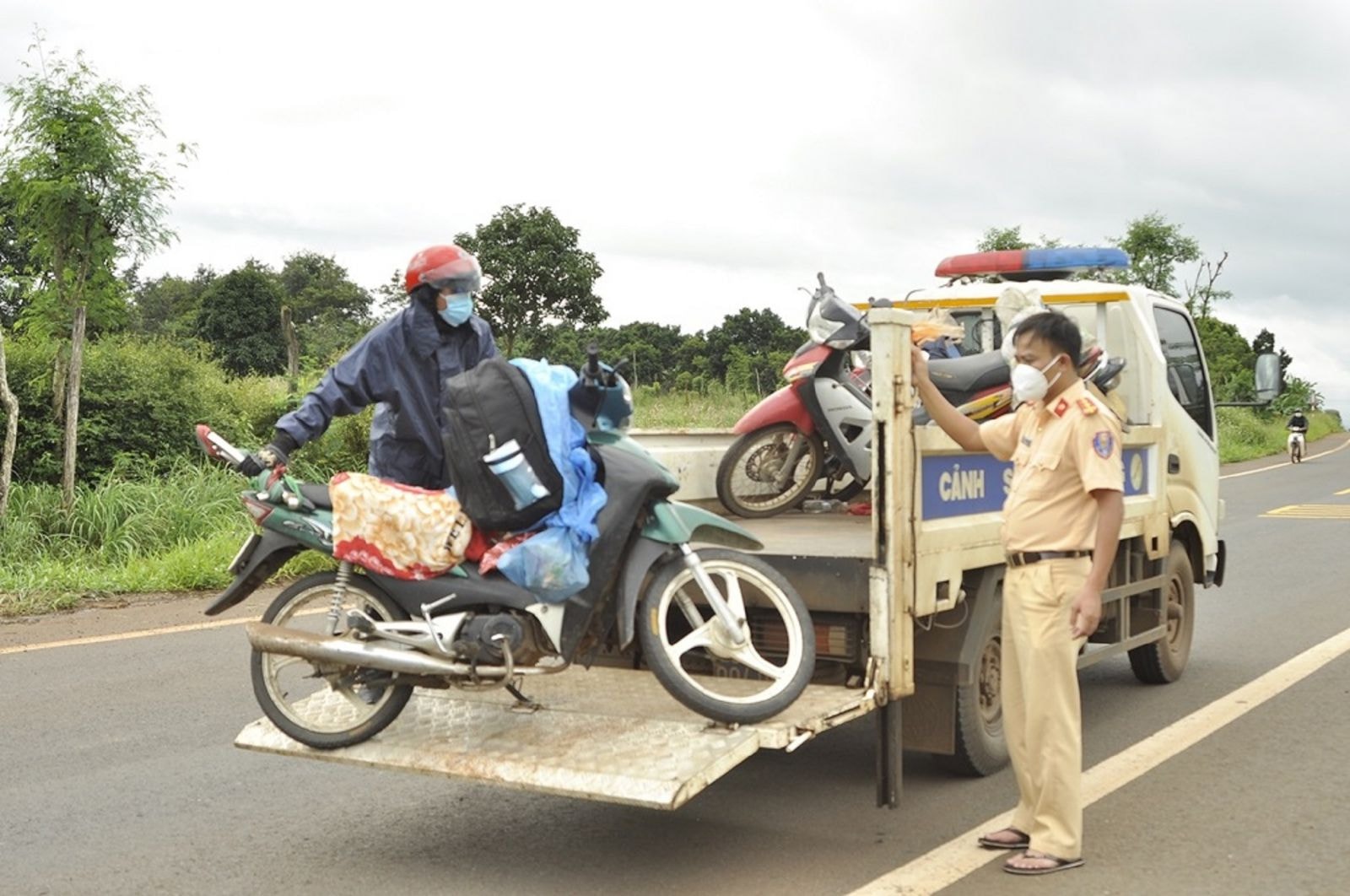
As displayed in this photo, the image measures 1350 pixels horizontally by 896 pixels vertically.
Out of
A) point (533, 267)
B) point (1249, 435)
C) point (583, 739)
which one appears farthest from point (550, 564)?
point (1249, 435)

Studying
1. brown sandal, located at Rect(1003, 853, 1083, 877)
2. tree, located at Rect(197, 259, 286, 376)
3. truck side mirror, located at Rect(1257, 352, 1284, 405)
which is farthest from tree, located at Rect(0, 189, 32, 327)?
tree, located at Rect(197, 259, 286, 376)

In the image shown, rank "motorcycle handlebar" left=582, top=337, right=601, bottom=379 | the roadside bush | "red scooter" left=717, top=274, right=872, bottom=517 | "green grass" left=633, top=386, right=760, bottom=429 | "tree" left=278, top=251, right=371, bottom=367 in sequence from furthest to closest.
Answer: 1. "tree" left=278, top=251, right=371, bottom=367
2. "green grass" left=633, top=386, right=760, bottom=429
3. the roadside bush
4. "red scooter" left=717, top=274, right=872, bottom=517
5. "motorcycle handlebar" left=582, top=337, right=601, bottom=379

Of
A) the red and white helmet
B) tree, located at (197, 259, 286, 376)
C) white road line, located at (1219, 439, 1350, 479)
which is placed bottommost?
white road line, located at (1219, 439, 1350, 479)

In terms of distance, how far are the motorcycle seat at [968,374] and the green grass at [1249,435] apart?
2607 centimetres

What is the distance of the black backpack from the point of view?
449 cm

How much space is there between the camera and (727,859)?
184 inches

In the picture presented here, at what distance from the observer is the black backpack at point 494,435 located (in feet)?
14.7

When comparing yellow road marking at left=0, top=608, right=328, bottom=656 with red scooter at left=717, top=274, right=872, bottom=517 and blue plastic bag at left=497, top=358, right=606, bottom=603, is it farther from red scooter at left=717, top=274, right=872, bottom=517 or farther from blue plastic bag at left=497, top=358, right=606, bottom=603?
blue plastic bag at left=497, top=358, right=606, bottom=603

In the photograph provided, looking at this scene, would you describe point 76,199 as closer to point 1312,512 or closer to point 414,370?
point 414,370

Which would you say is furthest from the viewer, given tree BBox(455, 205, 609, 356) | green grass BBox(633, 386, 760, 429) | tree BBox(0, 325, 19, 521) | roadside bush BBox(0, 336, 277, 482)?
tree BBox(455, 205, 609, 356)

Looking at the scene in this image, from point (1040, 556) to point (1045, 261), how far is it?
3.60 m

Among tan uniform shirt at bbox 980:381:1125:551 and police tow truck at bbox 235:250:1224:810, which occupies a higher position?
tan uniform shirt at bbox 980:381:1125:551

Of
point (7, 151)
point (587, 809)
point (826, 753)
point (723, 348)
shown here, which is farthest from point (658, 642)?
point (723, 348)

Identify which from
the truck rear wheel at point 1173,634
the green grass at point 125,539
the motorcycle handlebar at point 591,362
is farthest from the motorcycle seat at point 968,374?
the green grass at point 125,539
